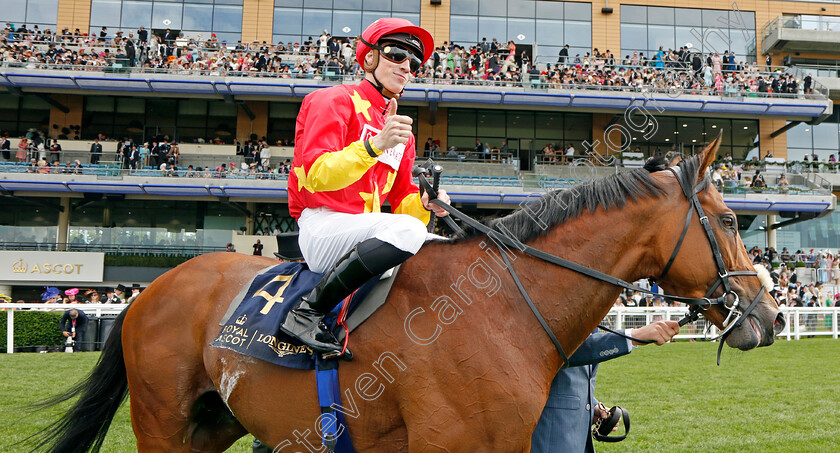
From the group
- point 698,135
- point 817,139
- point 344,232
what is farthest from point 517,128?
point 344,232

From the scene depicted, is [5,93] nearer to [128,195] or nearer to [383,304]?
[128,195]

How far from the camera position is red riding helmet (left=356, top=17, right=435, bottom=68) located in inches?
97.3

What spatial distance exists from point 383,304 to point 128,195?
949 inches

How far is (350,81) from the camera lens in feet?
73.2

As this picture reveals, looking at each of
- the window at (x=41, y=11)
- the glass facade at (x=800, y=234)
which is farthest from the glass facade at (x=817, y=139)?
the window at (x=41, y=11)

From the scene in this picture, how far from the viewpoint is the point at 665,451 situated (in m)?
4.85

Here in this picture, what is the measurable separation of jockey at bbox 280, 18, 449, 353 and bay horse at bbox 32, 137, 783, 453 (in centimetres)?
20

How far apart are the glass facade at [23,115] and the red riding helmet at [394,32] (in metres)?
27.3

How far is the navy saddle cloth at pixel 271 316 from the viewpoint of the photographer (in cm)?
233

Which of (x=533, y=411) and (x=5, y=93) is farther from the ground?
(x=5, y=93)

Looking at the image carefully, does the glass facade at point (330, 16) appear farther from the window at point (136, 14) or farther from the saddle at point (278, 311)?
the saddle at point (278, 311)

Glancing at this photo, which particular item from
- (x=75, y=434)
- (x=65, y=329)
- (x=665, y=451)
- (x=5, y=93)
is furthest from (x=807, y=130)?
(x=5, y=93)

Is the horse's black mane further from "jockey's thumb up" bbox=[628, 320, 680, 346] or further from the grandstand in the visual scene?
the grandstand

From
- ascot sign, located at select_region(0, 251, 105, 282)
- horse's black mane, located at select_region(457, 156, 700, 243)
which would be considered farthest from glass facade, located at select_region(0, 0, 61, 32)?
horse's black mane, located at select_region(457, 156, 700, 243)
